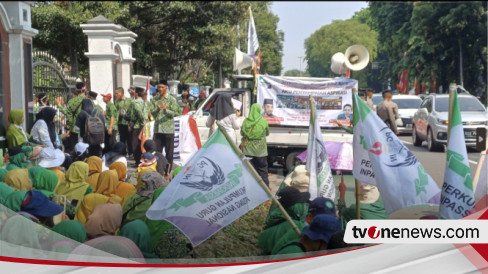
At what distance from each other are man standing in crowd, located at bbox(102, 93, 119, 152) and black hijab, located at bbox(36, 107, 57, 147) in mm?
402

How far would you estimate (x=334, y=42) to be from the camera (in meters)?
2.90

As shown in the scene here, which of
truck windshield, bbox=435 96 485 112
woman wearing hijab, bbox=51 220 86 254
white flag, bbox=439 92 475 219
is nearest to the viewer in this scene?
woman wearing hijab, bbox=51 220 86 254

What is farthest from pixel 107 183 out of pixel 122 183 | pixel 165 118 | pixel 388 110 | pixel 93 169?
pixel 388 110

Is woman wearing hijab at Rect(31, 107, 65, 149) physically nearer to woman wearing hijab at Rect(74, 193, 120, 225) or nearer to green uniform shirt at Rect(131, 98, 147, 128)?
green uniform shirt at Rect(131, 98, 147, 128)

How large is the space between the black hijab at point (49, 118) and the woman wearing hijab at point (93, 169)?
1.46 feet

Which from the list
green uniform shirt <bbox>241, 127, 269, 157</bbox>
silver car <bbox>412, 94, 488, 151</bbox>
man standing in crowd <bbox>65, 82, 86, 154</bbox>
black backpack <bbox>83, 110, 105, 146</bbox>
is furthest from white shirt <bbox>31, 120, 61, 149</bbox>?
silver car <bbox>412, 94, 488, 151</bbox>

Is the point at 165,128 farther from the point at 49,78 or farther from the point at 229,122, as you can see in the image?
the point at 49,78

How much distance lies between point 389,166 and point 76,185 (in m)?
2.27

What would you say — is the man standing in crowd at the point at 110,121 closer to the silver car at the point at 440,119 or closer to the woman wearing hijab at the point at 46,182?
the woman wearing hijab at the point at 46,182

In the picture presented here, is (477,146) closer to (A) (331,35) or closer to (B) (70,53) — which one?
(A) (331,35)

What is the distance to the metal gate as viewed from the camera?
3588 millimetres

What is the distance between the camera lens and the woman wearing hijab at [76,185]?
410 cm

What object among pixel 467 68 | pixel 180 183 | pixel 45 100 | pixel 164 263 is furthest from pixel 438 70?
pixel 45 100

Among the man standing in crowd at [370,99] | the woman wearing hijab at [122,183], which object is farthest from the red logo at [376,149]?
the woman wearing hijab at [122,183]
